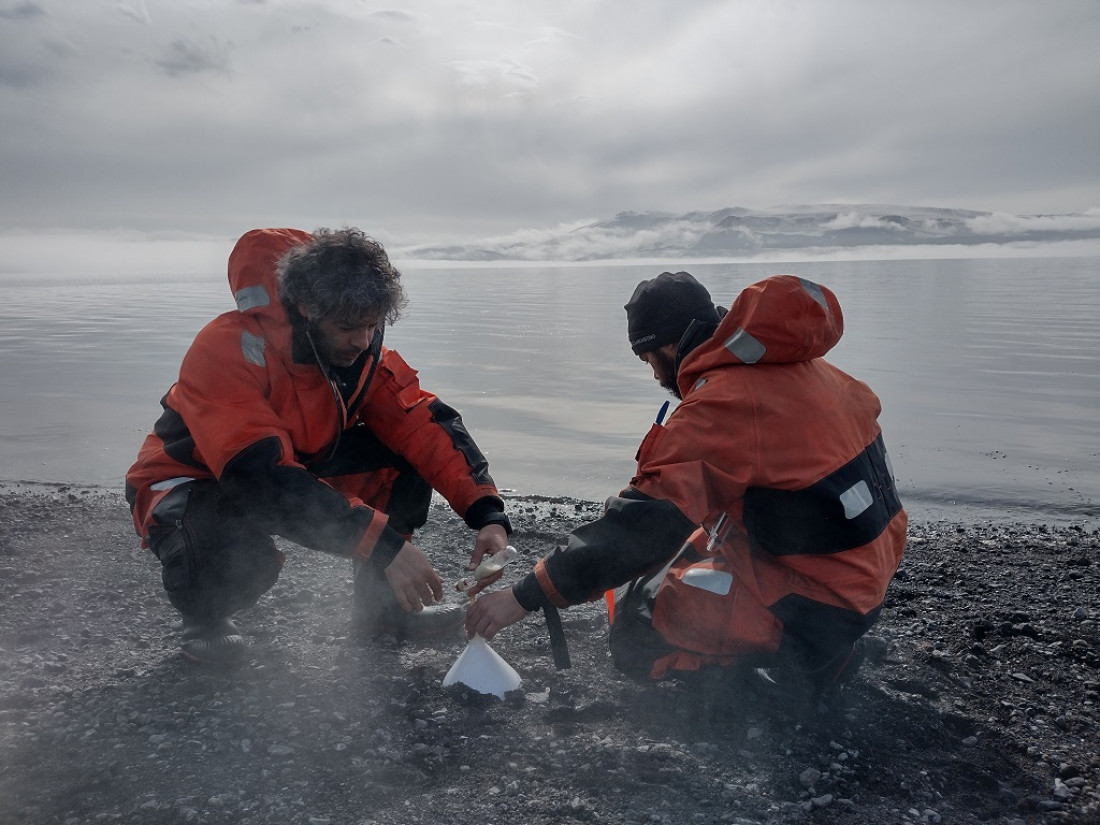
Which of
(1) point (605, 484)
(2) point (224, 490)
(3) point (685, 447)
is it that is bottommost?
(1) point (605, 484)

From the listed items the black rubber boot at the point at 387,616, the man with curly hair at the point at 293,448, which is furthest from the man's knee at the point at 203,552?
the black rubber boot at the point at 387,616

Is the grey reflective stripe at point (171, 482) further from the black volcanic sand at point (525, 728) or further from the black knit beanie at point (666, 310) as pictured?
the black knit beanie at point (666, 310)

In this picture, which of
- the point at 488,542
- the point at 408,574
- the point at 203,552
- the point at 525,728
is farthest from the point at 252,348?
the point at 525,728

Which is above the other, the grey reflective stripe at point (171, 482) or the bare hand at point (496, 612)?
the grey reflective stripe at point (171, 482)

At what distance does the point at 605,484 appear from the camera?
6340 millimetres

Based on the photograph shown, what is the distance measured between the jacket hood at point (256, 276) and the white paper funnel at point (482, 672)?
1.35 m

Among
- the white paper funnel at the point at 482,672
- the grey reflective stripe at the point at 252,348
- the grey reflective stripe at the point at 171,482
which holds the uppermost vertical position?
the grey reflective stripe at the point at 252,348

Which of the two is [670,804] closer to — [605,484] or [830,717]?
[830,717]

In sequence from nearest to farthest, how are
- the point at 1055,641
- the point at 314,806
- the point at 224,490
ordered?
the point at 314,806
the point at 224,490
the point at 1055,641

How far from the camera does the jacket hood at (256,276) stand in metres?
3.01

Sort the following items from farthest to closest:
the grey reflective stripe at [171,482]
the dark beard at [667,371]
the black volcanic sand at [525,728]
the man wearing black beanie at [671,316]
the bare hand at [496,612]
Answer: the grey reflective stripe at [171,482], the dark beard at [667,371], the man wearing black beanie at [671,316], the bare hand at [496,612], the black volcanic sand at [525,728]

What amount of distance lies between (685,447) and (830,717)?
1.12 m

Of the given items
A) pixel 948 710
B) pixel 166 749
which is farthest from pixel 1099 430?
pixel 166 749

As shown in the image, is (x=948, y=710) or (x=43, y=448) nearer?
(x=948, y=710)
